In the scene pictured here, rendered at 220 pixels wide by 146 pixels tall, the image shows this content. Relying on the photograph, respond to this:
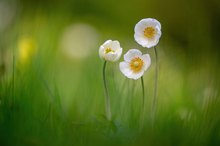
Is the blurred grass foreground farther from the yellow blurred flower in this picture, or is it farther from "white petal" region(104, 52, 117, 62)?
"white petal" region(104, 52, 117, 62)

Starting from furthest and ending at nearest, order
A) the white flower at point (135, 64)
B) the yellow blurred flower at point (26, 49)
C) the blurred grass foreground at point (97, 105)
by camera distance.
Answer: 1. the yellow blurred flower at point (26, 49)
2. the white flower at point (135, 64)
3. the blurred grass foreground at point (97, 105)

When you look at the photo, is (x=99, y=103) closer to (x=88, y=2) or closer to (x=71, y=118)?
(x=71, y=118)

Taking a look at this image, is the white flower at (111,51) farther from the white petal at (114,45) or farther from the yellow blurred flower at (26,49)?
the yellow blurred flower at (26,49)

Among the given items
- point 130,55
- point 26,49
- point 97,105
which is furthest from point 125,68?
point 26,49

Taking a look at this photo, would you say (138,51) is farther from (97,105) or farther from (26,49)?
(26,49)

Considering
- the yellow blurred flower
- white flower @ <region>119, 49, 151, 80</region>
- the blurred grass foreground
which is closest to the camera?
the blurred grass foreground

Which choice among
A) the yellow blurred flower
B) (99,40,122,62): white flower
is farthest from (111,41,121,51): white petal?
the yellow blurred flower

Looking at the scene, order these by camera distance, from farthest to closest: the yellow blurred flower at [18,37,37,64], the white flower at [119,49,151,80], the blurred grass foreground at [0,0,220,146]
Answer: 1. the yellow blurred flower at [18,37,37,64]
2. the white flower at [119,49,151,80]
3. the blurred grass foreground at [0,0,220,146]

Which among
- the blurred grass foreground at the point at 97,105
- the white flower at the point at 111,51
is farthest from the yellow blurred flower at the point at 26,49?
the white flower at the point at 111,51
